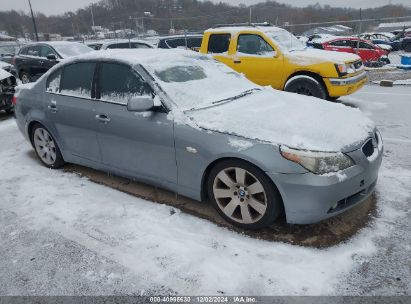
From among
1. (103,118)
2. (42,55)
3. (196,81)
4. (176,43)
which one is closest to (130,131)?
(103,118)

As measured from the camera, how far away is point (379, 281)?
104 inches

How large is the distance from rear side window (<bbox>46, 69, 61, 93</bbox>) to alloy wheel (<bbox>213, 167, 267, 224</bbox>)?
2626mm

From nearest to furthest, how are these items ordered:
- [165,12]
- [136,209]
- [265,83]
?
[136,209] → [265,83] → [165,12]

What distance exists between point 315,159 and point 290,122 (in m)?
0.52

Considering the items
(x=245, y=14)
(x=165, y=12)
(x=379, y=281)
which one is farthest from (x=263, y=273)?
(x=165, y=12)

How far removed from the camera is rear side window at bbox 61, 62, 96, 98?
4227 mm

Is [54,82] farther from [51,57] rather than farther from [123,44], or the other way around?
A: [123,44]

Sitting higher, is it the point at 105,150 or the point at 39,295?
the point at 105,150

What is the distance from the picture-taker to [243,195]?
3199mm

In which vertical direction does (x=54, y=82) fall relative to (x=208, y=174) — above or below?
above

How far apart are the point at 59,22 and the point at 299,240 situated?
6276 centimetres

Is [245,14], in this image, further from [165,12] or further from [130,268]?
[130,268]

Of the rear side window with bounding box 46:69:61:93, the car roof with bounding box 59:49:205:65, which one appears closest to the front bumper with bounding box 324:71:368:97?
the car roof with bounding box 59:49:205:65

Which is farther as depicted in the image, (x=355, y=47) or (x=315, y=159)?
(x=355, y=47)
